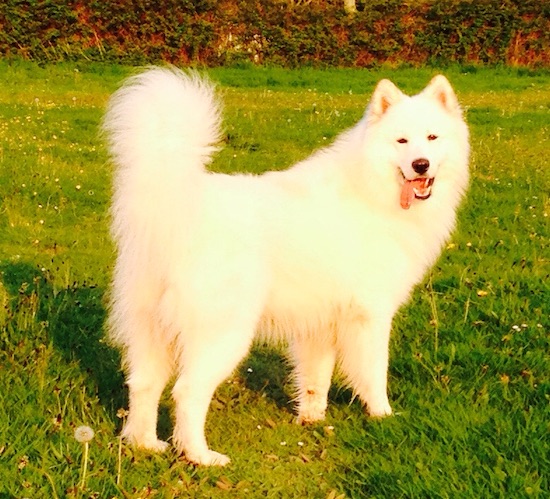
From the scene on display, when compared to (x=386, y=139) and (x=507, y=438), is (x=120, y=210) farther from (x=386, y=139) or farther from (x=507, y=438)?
(x=507, y=438)

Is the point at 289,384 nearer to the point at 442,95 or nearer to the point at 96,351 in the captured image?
the point at 96,351

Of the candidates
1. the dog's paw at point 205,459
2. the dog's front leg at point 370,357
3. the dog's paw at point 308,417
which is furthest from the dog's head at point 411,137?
the dog's paw at point 205,459

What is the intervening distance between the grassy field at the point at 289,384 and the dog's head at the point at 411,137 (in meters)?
1.03

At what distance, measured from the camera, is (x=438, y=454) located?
3.44 m

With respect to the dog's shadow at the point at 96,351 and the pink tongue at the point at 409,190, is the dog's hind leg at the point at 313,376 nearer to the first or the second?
the dog's shadow at the point at 96,351

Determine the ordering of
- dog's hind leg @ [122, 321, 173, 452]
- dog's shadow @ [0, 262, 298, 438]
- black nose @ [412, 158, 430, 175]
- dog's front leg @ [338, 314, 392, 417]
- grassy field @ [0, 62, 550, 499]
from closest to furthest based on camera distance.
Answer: grassy field @ [0, 62, 550, 499]
dog's hind leg @ [122, 321, 173, 452]
black nose @ [412, 158, 430, 175]
dog's front leg @ [338, 314, 392, 417]
dog's shadow @ [0, 262, 298, 438]

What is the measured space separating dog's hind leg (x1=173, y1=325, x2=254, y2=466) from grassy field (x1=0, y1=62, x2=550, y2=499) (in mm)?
91

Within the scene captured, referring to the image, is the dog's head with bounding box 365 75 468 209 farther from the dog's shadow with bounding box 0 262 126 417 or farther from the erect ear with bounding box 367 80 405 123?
the dog's shadow with bounding box 0 262 126 417

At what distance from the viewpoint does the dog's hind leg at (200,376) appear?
3479 millimetres

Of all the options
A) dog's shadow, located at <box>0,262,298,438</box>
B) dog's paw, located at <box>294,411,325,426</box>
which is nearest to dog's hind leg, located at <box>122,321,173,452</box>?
dog's shadow, located at <box>0,262,298,438</box>

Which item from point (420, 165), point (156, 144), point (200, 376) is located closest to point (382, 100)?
point (420, 165)

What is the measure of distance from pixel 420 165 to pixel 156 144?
1259 mm

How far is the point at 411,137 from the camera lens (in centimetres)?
395

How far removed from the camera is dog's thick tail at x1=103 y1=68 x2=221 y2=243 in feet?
11.0
